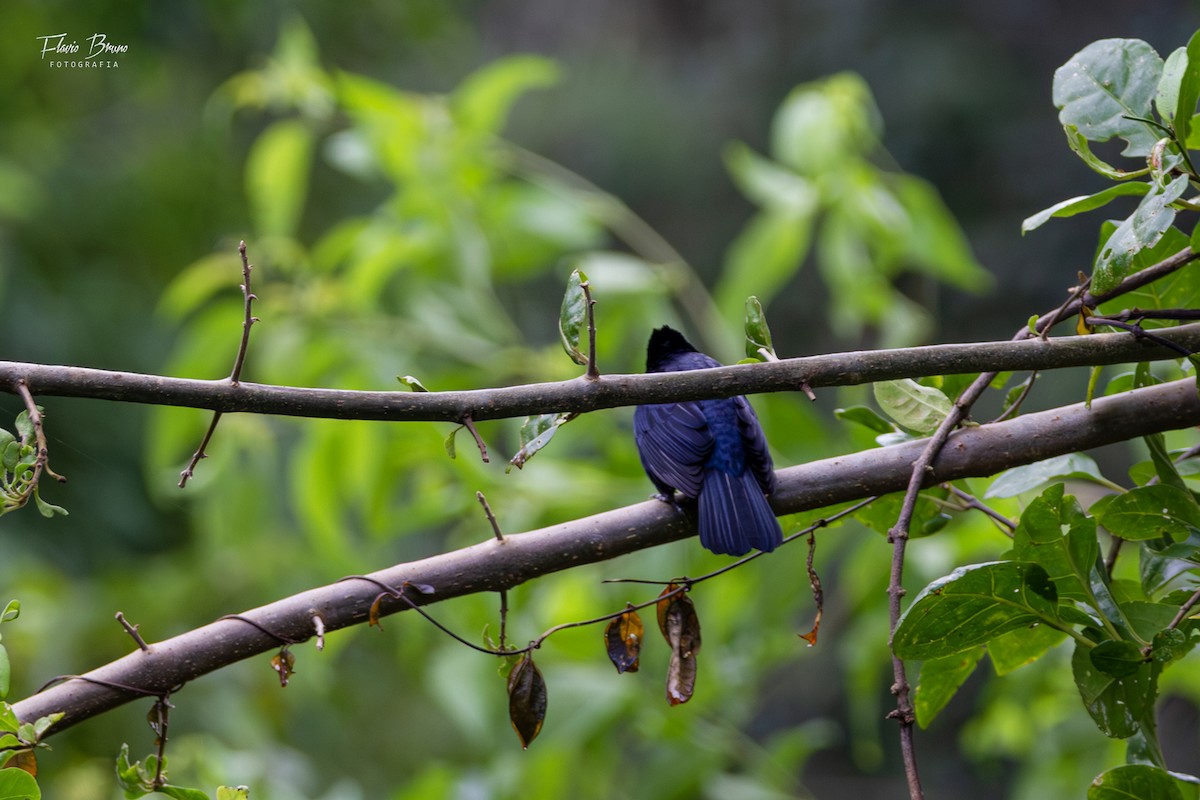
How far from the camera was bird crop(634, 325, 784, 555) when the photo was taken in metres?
2.14

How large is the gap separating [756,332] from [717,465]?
3.31ft

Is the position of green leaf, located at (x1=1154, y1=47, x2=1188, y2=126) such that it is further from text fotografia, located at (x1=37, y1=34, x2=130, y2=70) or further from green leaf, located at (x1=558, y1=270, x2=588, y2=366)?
text fotografia, located at (x1=37, y1=34, x2=130, y2=70)

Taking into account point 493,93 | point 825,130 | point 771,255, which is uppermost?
point 493,93

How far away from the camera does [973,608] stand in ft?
4.18

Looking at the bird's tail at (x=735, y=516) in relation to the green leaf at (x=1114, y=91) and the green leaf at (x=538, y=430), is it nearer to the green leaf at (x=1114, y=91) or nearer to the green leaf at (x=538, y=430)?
the green leaf at (x=538, y=430)

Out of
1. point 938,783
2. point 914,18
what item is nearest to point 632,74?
point 914,18

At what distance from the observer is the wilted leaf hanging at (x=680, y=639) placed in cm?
152

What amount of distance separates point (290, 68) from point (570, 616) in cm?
198

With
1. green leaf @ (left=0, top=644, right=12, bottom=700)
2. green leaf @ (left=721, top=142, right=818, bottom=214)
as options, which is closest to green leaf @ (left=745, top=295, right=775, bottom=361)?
green leaf @ (left=0, top=644, right=12, bottom=700)

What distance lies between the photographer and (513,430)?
3318 millimetres

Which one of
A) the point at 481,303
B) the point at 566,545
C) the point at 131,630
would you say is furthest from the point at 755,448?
the point at 131,630

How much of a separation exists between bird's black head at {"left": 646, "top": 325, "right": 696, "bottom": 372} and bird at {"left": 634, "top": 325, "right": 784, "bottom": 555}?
12.4 inches

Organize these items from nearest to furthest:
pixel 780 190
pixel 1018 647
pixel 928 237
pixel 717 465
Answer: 1. pixel 1018 647
2. pixel 717 465
3. pixel 780 190
4. pixel 928 237

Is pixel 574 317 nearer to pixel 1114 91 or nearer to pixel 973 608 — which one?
pixel 973 608
